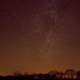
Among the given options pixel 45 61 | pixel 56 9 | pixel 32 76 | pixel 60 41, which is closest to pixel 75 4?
pixel 56 9

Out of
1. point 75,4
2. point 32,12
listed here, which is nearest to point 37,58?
point 32,12

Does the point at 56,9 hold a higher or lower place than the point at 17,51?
higher

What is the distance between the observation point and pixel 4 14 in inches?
81.5

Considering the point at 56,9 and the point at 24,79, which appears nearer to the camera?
the point at 24,79

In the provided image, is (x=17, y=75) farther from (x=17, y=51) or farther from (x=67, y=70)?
(x=67, y=70)

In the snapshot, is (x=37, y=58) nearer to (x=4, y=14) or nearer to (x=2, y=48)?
(x=2, y=48)

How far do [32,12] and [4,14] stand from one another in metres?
0.25

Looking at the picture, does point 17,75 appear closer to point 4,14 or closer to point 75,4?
point 4,14

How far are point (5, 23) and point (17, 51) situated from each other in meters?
0.27

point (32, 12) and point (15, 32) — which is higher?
point (32, 12)

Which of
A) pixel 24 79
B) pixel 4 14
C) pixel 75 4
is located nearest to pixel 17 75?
pixel 24 79

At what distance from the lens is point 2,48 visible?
2072 mm

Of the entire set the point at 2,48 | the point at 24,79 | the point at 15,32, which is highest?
the point at 15,32

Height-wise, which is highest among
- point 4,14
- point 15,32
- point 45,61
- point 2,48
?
point 4,14
